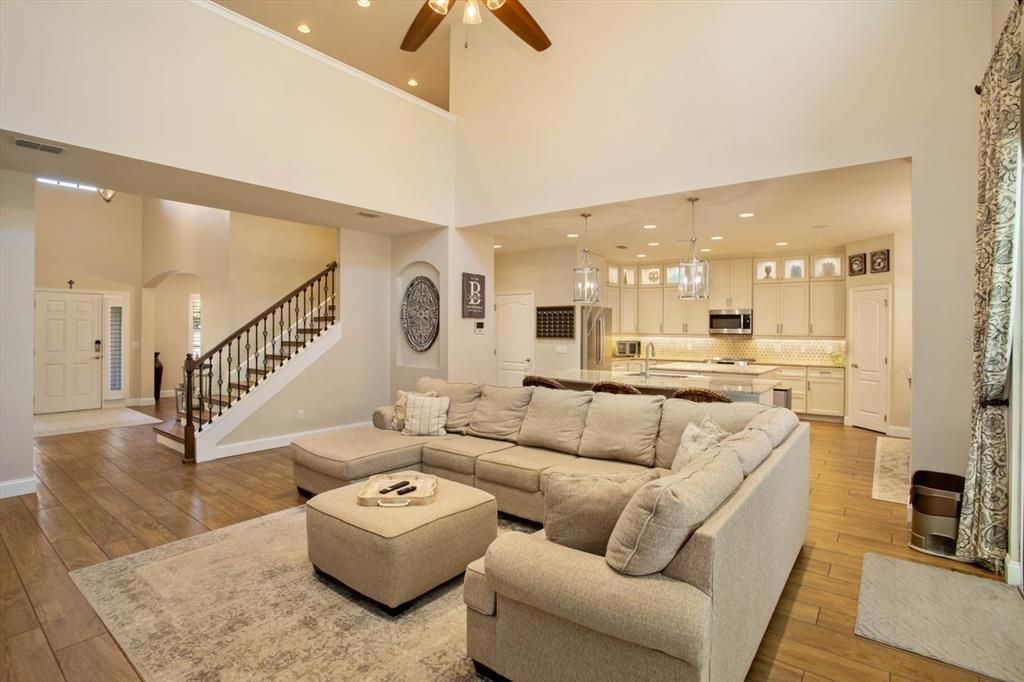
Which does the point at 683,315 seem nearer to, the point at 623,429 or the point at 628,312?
the point at 628,312

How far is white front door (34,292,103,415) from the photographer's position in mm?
8359

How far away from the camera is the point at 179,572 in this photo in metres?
3.01

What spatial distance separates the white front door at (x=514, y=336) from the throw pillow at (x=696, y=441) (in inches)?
209

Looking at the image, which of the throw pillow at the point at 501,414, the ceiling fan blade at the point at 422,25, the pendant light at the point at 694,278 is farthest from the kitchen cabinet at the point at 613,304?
the ceiling fan blade at the point at 422,25

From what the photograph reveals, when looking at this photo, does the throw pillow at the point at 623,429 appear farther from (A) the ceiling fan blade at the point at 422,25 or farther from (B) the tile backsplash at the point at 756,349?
(B) the tile backsplash at the point at 756,349

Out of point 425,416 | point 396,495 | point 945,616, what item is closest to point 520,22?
point 425,416

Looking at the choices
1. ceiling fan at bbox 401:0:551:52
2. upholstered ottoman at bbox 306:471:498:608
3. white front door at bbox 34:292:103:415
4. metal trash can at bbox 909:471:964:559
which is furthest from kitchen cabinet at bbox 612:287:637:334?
white front door at bbox 34:292:103:415

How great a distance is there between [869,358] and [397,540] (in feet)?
24.9

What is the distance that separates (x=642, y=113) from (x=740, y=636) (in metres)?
4.61

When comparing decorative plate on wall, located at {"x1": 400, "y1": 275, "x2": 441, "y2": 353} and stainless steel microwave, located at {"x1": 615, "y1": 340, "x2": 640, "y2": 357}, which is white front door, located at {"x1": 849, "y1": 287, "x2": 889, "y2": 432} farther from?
decorative plate on wall, located at {"x1": 400, "y1": 275, "x2": 441, "y2": 353}

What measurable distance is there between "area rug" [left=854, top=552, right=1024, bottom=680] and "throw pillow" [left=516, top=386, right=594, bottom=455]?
6.58 ft

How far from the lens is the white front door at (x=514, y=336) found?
331 inches

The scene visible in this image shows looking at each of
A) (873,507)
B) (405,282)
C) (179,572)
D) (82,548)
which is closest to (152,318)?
(405,282)

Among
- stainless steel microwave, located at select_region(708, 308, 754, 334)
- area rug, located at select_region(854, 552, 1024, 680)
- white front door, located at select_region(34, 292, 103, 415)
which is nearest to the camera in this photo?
area rug, located at select_region(854, 552, 1024, 680)
